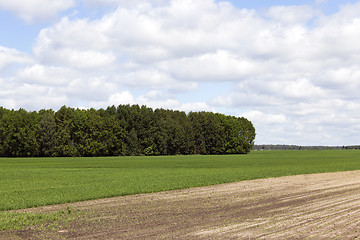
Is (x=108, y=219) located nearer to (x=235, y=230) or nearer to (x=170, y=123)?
(x=235, y=230)

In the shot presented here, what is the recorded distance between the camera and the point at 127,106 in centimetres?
12200

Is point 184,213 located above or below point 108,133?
below

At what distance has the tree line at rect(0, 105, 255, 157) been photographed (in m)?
107

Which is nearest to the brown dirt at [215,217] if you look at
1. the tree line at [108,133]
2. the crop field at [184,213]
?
the crop field at [184,213]

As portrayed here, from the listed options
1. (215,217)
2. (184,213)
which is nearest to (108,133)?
(184,213)

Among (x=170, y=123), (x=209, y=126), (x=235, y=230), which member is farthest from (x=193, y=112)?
(x=235, y=230)

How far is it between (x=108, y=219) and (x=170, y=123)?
108522mm

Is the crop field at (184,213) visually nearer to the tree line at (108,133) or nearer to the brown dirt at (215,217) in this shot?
the brown dirt at (215,217)

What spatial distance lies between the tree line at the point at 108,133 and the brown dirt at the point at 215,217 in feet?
302

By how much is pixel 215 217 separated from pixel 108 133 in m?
100

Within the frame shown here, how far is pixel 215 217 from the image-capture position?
46.6ft

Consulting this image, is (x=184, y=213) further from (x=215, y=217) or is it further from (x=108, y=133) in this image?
(x=108, y=133)

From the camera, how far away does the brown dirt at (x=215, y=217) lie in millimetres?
11578

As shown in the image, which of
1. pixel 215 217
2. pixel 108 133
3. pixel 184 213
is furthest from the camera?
pixel 108 133
